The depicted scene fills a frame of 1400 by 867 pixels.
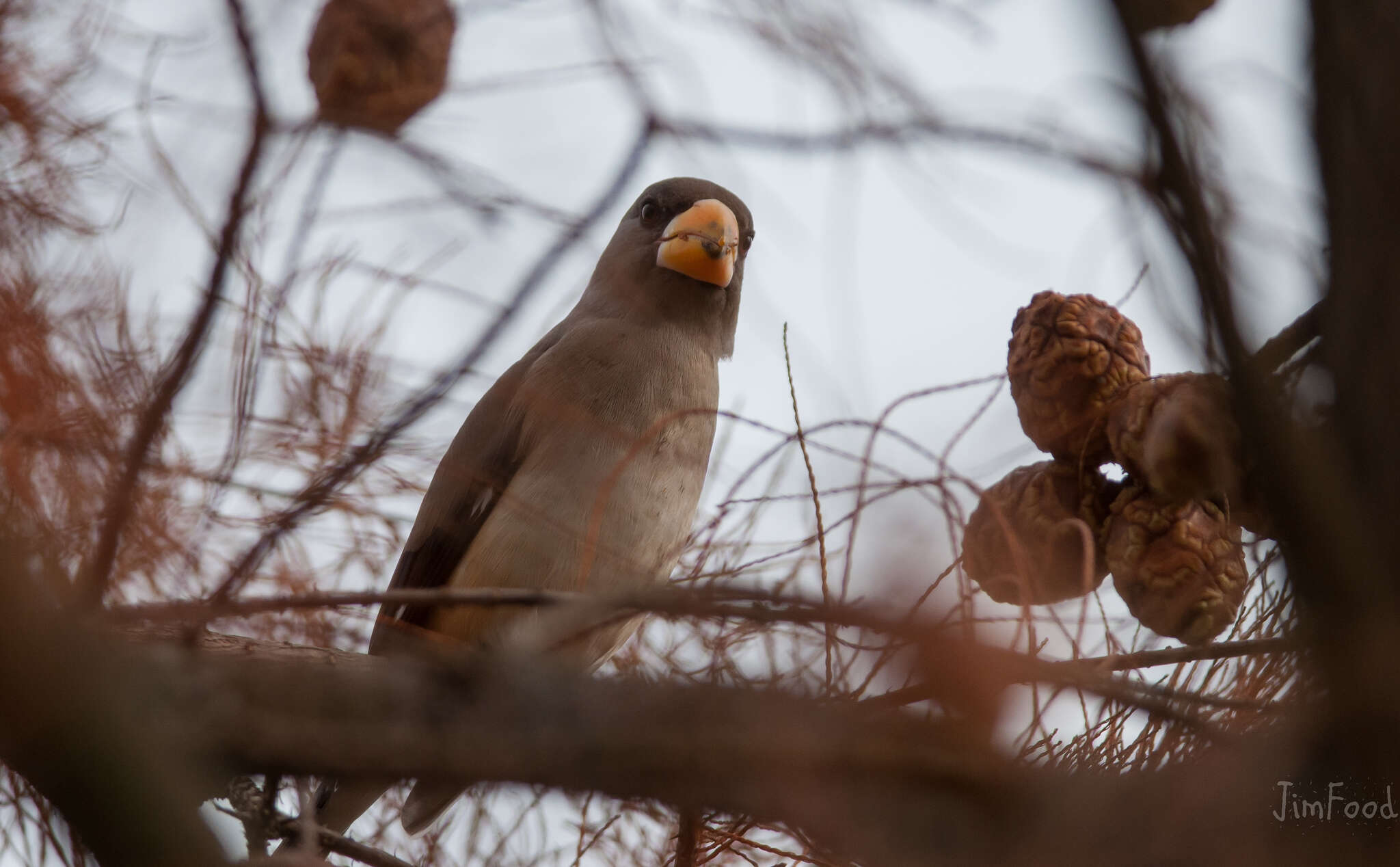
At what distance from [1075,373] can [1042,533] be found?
0.95 feet

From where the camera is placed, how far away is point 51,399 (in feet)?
6.25

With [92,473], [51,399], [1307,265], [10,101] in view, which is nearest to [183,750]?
[92,473]

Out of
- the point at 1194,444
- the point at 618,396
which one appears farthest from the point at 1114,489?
the point at 618,396

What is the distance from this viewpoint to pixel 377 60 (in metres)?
2.73

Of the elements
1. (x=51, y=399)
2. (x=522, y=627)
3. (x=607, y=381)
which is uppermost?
(x=607, y=381)

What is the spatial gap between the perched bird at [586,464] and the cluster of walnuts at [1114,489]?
1124mm

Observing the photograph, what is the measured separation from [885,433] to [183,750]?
4.14 ft

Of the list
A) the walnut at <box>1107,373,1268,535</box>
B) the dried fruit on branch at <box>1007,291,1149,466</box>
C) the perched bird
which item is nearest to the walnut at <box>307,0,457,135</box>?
the perched bird

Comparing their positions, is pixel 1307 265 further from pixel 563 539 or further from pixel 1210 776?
pixel 563 539

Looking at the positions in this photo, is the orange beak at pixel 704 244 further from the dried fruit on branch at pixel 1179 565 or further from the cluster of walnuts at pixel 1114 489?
the dried fruit on branch at pixel 1179 565

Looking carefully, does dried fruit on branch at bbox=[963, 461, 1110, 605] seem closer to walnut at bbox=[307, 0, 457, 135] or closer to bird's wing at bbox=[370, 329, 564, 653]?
walnut at bbox=[307, 0, 457, 135]

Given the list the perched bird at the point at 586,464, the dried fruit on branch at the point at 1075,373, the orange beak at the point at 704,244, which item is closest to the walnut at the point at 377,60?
the perched bird at the point at 586,464

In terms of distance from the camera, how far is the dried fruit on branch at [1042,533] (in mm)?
1970

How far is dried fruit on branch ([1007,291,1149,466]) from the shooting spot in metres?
2.06
